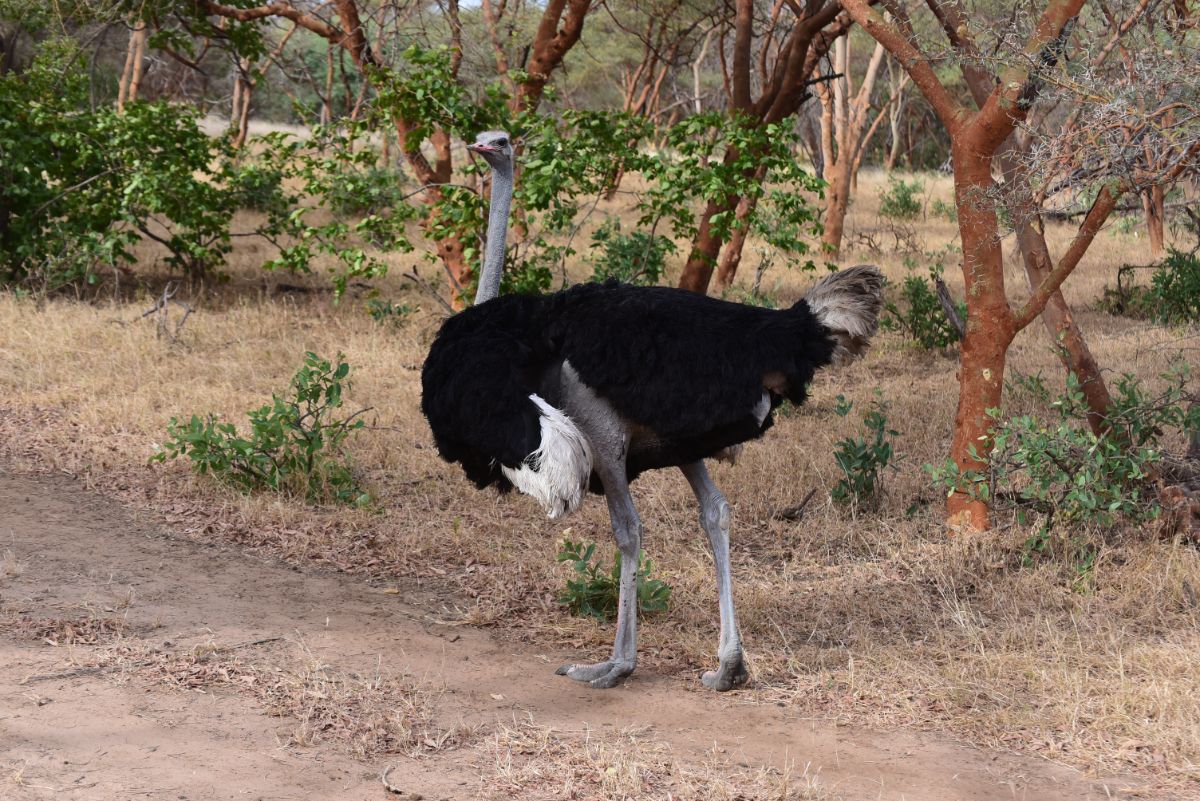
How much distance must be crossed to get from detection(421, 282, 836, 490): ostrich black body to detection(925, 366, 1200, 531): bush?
1369 millimetres

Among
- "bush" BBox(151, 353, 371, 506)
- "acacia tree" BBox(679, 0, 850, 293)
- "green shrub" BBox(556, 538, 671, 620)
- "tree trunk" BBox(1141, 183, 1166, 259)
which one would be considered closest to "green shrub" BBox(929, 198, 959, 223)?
"tree trunk" BBox(1141, 183, 1166, 259)

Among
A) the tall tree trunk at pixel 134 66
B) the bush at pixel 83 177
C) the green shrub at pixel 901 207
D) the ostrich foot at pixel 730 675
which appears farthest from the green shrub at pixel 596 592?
the green shrub at pixel 901 207

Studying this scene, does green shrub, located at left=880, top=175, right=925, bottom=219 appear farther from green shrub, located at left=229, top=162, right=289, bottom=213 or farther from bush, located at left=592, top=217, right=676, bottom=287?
green shrub, located at left=229, top=162, right=289, bottom=213

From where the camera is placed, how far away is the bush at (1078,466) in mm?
5164

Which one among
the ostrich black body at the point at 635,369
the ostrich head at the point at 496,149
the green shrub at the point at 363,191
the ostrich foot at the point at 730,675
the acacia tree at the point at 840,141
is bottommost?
the ostrich foot at the point at 730,675

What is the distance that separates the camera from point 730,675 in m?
4.29

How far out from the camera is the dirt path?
11.5 feet

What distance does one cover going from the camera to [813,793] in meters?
3.49

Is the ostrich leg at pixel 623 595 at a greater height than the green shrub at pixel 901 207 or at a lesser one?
lesser

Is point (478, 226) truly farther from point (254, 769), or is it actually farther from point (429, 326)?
point (254, 769)

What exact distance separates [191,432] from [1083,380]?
4.15 m

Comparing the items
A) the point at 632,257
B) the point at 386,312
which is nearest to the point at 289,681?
the point at 386,312

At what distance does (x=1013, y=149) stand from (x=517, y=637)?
9.37ft

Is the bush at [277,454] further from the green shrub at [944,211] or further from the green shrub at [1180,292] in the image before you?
the green shrub at [944,211]
